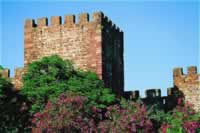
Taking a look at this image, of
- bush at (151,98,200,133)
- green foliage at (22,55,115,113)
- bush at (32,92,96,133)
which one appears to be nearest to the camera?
bush at (32,92,96,133)

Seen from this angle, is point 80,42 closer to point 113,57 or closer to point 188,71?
point 113,57

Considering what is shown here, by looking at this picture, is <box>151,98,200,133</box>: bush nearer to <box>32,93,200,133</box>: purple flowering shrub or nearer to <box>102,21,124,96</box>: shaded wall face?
<box>32,93,200,133</box>: purple flowering shrub

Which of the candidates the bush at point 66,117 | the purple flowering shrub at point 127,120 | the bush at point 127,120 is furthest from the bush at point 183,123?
the bush at point 66,117

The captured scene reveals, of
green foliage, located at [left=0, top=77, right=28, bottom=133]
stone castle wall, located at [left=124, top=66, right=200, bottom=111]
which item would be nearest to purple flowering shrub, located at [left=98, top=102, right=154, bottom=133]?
green foliage, located at [left=0, top=77, right=28, bottom=133]

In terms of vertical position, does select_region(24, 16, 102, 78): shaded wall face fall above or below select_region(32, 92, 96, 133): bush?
above

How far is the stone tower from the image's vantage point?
3275 centimetres

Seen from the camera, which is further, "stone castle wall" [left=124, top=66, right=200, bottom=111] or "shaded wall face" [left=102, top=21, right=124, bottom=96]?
"stone castle wall" [left=124, top=66, right=200, bottom=111]

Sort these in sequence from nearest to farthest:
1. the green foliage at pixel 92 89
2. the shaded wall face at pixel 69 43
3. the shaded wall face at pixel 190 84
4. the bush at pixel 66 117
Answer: the bush at pixel 66 117
the green foliage at pixel 92 89
the shaded wall face at pixel 69 43
the shaded wall face at pixel 190 84

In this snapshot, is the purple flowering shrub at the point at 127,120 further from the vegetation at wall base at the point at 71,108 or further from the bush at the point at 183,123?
the bush at the point at 183,123

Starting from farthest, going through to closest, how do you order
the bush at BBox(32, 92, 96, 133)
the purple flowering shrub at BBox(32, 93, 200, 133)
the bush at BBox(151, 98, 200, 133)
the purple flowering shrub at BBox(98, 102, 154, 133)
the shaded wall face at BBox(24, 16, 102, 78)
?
the shaded wall face at BBox(24, 16, 102, 78) < the bush at BBox(151, 98, 200, 133) < the purple flowering shrub at BBox(98, 102, 154, 133) < the purple flowering shrub at BBox(32, 93, 200, 133) < the bush at BBox(32, 92, 96, 133)

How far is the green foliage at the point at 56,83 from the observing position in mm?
30547

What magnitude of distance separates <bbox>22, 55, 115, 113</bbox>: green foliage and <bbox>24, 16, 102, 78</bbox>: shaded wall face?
1068 millimetres

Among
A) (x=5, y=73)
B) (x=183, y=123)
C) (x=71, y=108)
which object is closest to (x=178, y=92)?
(x=183, y=123)

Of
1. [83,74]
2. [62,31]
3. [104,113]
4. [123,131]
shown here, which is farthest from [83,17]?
[123,131]
